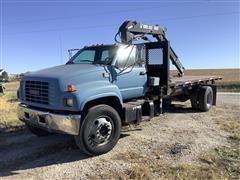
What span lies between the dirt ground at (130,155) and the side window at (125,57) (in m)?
1.71

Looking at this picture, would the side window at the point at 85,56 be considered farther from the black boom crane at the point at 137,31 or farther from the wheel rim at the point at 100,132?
the wheel rim at the point at 100,132

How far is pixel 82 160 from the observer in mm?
6527

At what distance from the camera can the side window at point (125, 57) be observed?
25.7 ft

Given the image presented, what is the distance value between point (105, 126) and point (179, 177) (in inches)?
76.4

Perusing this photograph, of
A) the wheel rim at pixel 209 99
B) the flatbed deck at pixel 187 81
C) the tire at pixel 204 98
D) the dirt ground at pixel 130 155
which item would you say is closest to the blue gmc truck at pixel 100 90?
the flatbed deck at pixel 187 81

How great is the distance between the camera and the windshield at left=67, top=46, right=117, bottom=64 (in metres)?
7.91

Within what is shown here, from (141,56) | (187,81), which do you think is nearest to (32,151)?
(141,56)

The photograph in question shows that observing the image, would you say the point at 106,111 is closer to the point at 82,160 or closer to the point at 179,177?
the point at 82,160

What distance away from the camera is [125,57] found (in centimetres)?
798

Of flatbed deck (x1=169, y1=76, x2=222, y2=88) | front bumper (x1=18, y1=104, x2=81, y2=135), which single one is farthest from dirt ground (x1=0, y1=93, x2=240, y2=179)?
flatbed deck (x1=169, y1=76, x2=222, y2=88)

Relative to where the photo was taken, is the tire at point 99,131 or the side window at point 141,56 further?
the side window at point 141,56

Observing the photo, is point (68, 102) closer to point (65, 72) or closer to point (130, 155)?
point (65, 72)

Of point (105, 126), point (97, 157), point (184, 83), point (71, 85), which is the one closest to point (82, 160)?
point (97, 157)

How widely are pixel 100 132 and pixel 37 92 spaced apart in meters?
1.53
